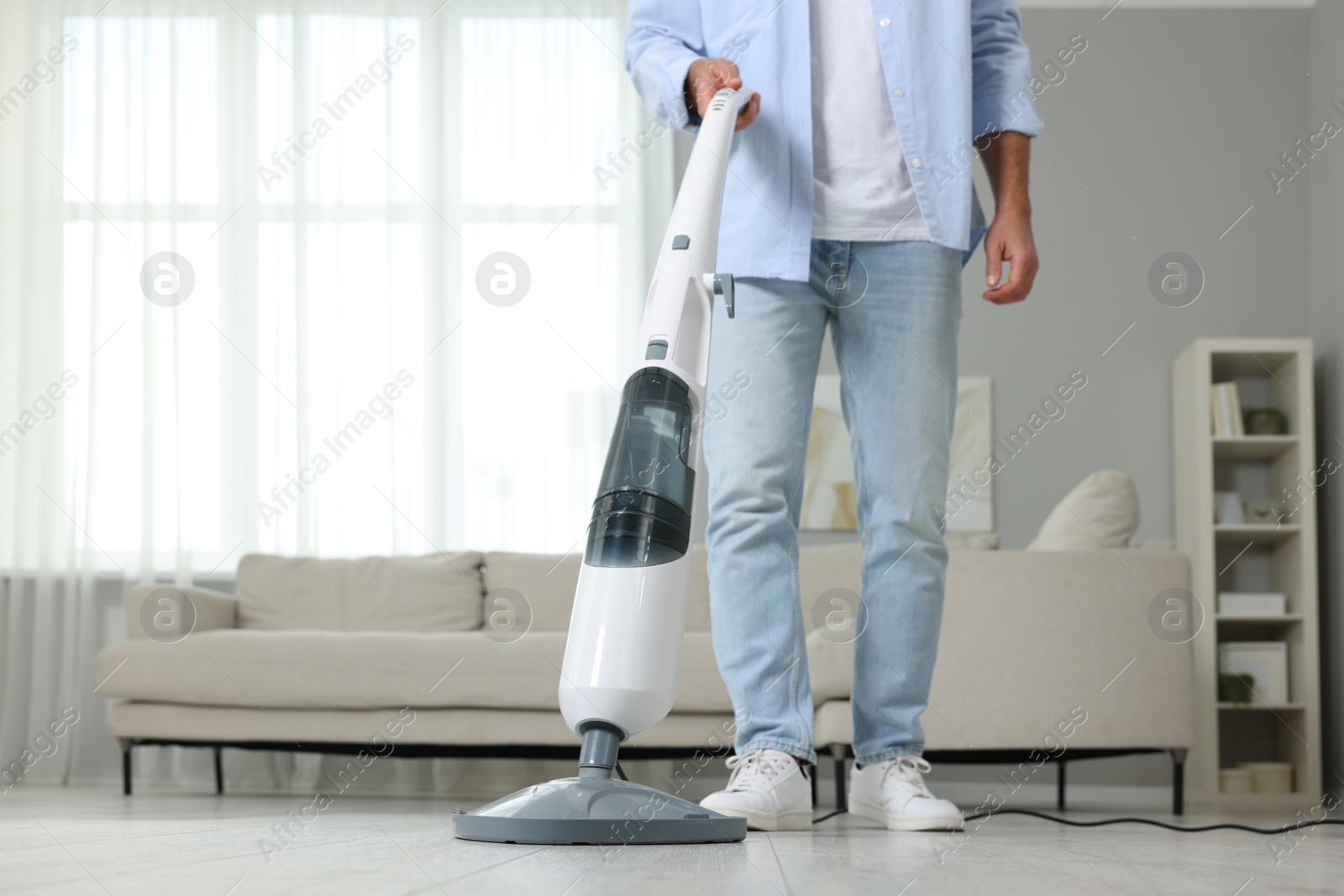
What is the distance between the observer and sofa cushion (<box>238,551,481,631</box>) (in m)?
3.32

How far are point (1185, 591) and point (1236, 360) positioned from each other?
1.51m

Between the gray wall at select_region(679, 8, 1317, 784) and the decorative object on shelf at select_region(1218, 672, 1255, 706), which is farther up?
the gray wall at select_region(679, 8, 1317, 784)

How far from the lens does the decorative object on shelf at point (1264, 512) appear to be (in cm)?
366

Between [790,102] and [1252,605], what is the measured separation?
2.81 m

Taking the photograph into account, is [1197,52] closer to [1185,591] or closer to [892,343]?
[1185,591]

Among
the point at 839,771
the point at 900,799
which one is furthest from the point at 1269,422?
the point at 900,799

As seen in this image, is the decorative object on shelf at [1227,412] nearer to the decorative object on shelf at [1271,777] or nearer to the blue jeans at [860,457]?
the decorative object on shelf at [1271,777]

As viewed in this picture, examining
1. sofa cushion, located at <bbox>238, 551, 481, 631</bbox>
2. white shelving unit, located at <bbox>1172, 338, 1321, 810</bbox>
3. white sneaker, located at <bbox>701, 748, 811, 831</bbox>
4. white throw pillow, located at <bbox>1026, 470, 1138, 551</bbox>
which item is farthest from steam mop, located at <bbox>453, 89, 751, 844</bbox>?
white shelving unit, located at <bbox>1172, 338, 1321, 810</bbox>

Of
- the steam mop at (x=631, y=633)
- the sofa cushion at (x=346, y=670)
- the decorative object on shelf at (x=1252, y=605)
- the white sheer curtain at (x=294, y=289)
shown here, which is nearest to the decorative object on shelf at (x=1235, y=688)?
the decorative object on shelf at (x=1252, y=605)

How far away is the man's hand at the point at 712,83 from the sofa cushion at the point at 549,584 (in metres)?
2.00

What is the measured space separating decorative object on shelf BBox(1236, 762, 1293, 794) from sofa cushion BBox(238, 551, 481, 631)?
2247 mm

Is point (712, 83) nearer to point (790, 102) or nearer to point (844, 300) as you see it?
point (790, 102)

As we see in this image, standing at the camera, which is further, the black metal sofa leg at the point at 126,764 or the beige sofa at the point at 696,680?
the black metal sofa leg at the point at 126,764

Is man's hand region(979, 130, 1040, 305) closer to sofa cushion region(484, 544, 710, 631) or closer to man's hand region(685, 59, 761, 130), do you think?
man's hand region(685, 59, 761, 130)
